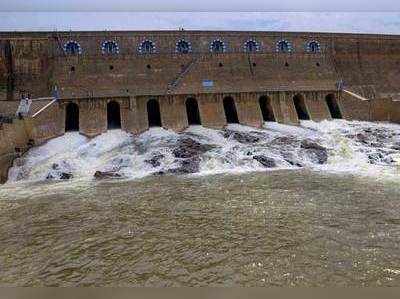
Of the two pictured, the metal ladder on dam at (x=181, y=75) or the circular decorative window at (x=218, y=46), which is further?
the circular decorative window at (x=218, y=46)

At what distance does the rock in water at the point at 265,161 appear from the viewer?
16.1 m

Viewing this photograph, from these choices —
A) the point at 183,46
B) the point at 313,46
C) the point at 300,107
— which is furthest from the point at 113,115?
the point at 313,46

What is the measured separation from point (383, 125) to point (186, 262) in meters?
18.0

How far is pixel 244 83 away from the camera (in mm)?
24422

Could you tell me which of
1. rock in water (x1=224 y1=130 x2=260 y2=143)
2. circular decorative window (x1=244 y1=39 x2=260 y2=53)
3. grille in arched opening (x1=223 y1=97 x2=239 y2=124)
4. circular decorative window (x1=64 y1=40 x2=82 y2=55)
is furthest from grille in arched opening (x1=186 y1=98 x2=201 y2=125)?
circular decorative window (x1=64 y1=40 x2=82 y2=55)

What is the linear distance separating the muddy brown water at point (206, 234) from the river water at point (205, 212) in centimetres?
3

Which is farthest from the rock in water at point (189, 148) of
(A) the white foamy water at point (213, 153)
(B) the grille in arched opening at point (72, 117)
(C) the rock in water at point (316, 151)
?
(B) the grille in arched opening at point (72, 117)

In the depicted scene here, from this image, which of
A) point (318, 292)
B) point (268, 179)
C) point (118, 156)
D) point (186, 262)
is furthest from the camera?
point (118, 156)

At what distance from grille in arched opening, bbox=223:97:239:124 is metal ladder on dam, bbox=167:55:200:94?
8.66 feet

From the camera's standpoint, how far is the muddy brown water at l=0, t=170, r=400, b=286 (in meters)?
6.58

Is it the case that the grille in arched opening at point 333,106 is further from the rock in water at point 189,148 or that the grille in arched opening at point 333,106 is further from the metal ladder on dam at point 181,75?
the rock in water at point 189,148

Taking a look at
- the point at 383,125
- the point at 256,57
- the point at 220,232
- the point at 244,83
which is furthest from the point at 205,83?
the point at 220,232

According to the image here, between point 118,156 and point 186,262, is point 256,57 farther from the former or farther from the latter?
point 186,262

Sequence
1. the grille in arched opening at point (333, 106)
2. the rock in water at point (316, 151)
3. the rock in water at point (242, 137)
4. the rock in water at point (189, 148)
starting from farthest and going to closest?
the grille in arched opening at point (333, 106)
the rock in water at point (242, 137)
the rock in water at point (189, 148)
the rock in water at point (316, 151)
